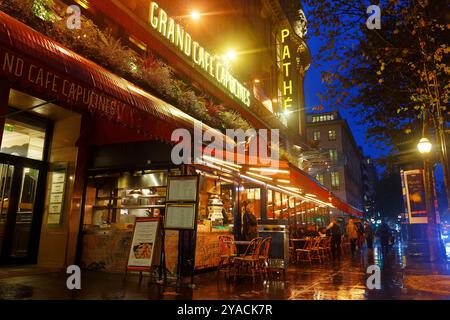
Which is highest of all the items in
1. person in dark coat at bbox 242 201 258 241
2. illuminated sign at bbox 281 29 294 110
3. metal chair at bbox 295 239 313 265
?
illuminated sign at bbox 281 29 294 110

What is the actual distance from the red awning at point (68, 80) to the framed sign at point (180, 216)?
1424 millimetres

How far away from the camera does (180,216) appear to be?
7.26 meters

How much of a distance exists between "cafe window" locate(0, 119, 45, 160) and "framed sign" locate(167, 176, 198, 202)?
15.0ft

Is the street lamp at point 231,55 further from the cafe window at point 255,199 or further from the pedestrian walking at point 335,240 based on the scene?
the pedestrian walking at point 335,240

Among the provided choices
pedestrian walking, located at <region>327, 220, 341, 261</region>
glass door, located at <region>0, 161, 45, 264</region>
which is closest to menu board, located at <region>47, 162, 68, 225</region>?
glass door, located at <region>0, 161, 45, 264</region>

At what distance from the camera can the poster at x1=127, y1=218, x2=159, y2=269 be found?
23.7 ft

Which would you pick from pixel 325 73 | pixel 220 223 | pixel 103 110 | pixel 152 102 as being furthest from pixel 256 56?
pixel 103 110

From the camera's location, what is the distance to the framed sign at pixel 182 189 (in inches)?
286

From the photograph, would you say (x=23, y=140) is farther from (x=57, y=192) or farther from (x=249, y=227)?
(x=249, y=227)

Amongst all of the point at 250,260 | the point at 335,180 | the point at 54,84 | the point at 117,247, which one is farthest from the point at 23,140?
the point at 335,180

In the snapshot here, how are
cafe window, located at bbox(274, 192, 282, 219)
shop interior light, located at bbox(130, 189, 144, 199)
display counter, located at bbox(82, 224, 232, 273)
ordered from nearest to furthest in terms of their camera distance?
display counter, located at bbox(82, 224, 232, 273) < shop interior light, located at bbox(130, 189, 144, 199) < cafe window, located at bbox(274, 192, 282, 219)

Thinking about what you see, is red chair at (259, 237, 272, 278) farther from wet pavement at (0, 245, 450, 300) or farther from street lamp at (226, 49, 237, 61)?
street lamp at (226, 49, 237, 61)

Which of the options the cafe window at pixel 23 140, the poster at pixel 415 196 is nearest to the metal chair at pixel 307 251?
the poster at pixel 415 196

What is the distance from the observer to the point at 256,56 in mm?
18625
